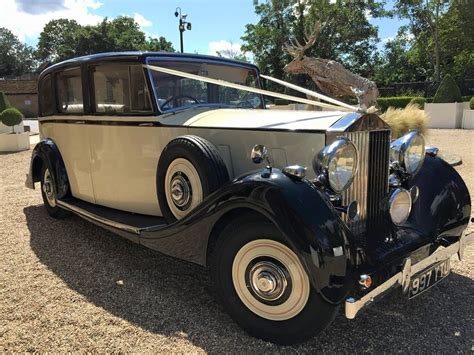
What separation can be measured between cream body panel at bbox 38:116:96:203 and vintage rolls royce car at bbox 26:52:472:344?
0.02 metres

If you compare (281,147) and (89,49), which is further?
(89,49)

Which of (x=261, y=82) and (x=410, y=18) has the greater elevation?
(x=410, y=18)

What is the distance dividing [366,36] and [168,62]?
3273cm

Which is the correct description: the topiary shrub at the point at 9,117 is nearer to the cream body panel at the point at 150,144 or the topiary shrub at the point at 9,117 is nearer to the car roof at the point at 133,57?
the cream body panel at the point at 150,144

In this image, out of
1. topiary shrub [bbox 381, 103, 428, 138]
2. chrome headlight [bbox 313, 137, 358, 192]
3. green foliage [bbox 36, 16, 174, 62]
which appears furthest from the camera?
green foliage [bbox 36, 16, 174, 62]

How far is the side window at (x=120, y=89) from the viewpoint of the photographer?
3721 mm

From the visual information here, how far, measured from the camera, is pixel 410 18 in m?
31.1

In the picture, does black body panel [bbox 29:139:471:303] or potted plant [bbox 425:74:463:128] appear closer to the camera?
black body panel [bbox 29:139:471:303]

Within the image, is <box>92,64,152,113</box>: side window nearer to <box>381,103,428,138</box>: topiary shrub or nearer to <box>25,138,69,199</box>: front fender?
<box>25,138,69,199</box>: front fender

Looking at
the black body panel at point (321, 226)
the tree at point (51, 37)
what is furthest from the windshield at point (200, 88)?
the tree at point (51, 37)

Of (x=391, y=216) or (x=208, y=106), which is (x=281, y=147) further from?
(x=208, y=106)

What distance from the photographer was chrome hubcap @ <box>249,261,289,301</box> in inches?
95.0


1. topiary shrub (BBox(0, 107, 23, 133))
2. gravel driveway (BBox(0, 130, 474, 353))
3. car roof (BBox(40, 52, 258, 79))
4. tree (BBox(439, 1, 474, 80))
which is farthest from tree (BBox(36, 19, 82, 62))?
gravel driveway (BBox(0, 130, 474, 353))

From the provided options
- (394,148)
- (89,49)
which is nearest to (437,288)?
(394,148)
